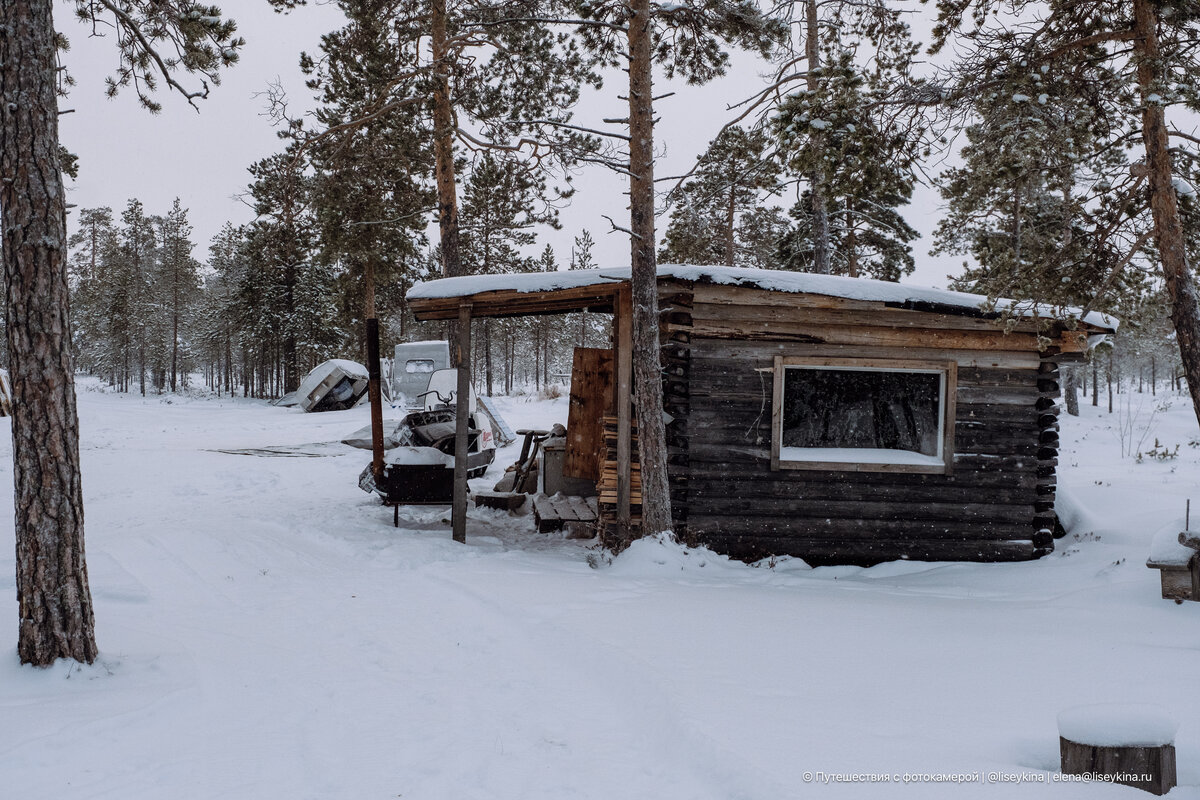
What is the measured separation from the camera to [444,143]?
41.4 ft

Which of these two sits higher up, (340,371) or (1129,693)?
(340,371)

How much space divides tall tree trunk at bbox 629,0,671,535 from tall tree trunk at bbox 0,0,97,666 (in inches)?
188

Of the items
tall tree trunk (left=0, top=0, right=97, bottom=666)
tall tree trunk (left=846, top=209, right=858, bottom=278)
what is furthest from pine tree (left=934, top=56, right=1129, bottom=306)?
tall tree trunk (left=846, top=209, right=858, bottom=278)

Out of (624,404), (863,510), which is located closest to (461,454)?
(624,404)

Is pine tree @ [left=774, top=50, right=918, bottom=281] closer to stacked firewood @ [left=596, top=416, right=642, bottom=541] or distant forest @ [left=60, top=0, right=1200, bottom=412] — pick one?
distant forest @ [left=60, top=0, right=1200, bottom=412]

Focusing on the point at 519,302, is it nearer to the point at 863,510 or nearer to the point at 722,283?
the point at 722,283

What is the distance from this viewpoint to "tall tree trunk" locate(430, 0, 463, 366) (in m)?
11.8

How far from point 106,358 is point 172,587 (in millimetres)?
64368

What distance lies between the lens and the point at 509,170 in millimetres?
12625

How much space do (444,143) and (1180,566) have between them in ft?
38.8

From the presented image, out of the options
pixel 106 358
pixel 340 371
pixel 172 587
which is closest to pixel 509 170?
pixel 172 587

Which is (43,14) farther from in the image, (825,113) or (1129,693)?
(1129,693)

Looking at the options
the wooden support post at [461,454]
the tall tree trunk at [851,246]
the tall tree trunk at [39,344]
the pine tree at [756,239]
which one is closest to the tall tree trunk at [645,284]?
the wooden support post at [461,454]

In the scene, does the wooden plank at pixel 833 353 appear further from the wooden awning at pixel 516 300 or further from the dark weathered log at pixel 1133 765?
the dark weathered log at pixel 1133 765
